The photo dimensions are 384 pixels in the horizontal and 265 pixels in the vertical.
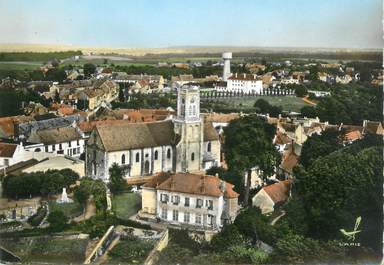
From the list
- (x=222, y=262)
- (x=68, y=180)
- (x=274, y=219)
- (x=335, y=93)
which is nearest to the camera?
(x=222, y=262)

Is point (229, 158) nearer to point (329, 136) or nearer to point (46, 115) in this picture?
point (329, 136)

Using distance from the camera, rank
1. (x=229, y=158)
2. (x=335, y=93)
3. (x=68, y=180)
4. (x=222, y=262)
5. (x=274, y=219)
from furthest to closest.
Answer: (x=335, y=93)
(x=229, y=158)
(x=68, y=180)
(x=274, y=219)
(x=222, y=262)

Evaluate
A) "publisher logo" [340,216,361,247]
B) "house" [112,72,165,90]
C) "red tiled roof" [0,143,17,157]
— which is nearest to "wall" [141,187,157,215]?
"red tiled roof" [0,143,17,157]

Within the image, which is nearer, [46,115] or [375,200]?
[375,200]

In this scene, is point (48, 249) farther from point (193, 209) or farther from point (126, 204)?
point (193, 209)

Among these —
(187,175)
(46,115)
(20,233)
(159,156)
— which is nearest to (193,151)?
(159,156)

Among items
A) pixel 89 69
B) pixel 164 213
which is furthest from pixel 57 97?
pixel 164 213
